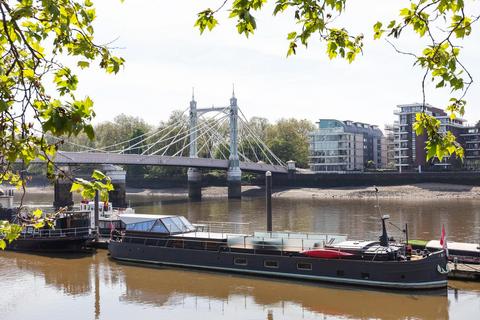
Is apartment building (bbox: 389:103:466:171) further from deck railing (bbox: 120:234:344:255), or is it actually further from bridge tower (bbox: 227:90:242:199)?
deck railing (bbox: 120:234:344:255)

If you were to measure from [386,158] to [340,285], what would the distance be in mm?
102334

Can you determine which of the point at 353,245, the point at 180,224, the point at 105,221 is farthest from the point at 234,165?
the point at 353,245

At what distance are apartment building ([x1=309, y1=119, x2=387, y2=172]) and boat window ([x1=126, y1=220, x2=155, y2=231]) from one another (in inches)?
2962

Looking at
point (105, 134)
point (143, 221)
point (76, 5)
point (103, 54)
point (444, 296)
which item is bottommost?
point (444, 296)

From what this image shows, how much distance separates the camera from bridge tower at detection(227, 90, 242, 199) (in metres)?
80.8

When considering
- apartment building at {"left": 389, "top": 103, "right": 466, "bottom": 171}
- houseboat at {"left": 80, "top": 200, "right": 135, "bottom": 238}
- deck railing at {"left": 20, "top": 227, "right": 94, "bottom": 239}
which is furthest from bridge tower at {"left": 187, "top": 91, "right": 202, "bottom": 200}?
deck railing at {"left": 20, "top": 227, "right": 94, "bottom": 239}

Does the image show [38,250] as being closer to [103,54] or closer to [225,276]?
[225,276]

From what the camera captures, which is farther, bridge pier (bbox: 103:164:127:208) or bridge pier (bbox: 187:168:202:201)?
bridge pier (bbox: 187:168:202:201)

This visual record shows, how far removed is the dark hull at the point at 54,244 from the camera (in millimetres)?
29719

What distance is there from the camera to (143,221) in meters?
27.1

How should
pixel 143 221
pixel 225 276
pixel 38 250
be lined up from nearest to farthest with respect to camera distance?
pixel 225 276 < pixel 143 221 < pixel 38 250

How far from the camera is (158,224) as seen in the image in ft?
86.8

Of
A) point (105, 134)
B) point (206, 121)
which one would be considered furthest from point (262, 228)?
point (105, 134)

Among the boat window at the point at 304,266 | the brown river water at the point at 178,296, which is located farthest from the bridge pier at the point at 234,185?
the boat window at the point at 304,266
